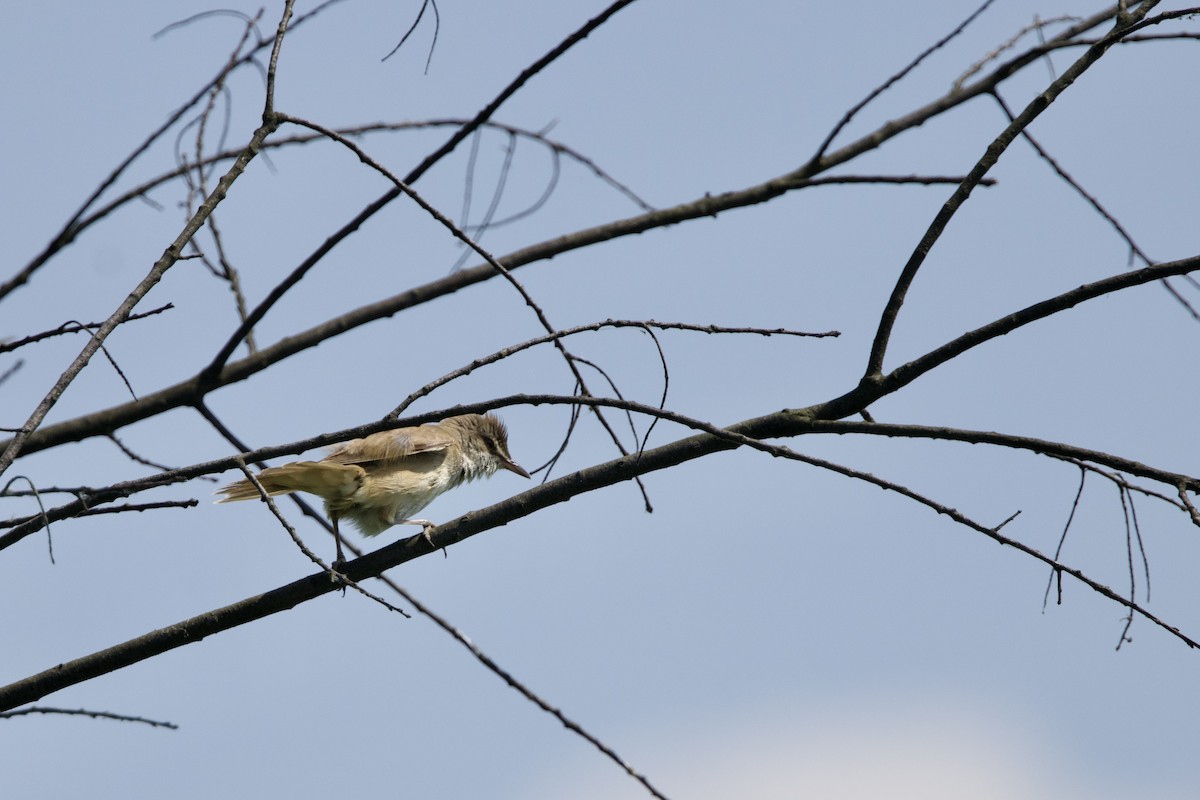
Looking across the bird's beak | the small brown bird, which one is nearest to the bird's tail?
the small brown bird

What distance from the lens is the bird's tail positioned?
5586mm

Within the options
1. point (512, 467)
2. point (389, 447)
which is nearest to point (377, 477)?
point (389, 447)

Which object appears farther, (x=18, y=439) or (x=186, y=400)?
(x=186, y=400)

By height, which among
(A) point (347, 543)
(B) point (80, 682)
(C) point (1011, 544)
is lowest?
(C) point (1011, 544)

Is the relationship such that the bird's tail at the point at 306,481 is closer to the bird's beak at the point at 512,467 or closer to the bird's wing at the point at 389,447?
the bird's wing at the point at 389,447

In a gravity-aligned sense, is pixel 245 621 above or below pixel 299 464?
below

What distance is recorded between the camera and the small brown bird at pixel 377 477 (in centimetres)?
597

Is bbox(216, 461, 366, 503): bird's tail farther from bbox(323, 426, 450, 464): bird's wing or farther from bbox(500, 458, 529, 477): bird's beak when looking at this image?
bbox(500, 458, 529, 477): bird's beak

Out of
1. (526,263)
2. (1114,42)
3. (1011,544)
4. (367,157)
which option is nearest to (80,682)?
(367,157)

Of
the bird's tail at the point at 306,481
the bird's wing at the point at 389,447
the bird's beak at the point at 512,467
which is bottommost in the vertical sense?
the bird's tail at the point at 306,481

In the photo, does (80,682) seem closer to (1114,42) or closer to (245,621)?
(245,621)

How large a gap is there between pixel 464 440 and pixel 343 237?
247 cm

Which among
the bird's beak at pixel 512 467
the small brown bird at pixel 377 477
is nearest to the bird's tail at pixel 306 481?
the small brown bird at pixel 377 477

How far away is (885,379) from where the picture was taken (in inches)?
134
